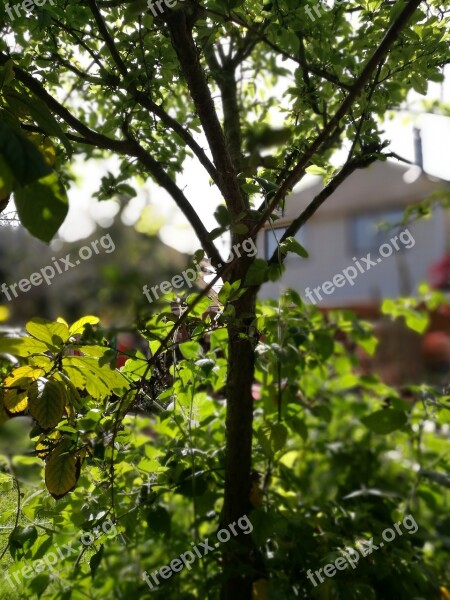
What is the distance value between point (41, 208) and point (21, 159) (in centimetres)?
6

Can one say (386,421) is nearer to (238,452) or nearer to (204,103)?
(238,452)

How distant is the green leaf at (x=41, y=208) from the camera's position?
0.44 meters

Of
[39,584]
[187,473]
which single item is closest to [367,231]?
[187,473]

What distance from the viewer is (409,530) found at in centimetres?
116

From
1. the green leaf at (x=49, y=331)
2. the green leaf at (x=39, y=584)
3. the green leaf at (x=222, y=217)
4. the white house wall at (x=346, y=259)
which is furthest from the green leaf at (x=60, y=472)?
the white house wall at (x=346, y=259)

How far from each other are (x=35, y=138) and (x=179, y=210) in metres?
0.27

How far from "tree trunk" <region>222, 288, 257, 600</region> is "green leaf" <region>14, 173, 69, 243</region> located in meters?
0.48

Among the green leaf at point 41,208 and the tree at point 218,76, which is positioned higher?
the tree at point 218,76

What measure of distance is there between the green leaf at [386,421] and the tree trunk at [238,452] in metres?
0.29

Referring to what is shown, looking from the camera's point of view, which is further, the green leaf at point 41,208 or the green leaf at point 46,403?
the green leaf at point 46,403

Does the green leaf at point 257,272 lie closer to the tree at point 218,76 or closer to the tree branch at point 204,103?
the tree at point 218,76

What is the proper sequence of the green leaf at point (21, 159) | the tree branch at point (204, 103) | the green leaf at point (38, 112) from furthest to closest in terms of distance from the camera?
the tree branch at point (204, 103) < the green leaf at point (38, 112) < the green leaf at point (21, 159)

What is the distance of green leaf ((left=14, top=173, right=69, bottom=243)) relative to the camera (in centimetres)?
44

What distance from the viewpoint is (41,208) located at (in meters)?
0.44
